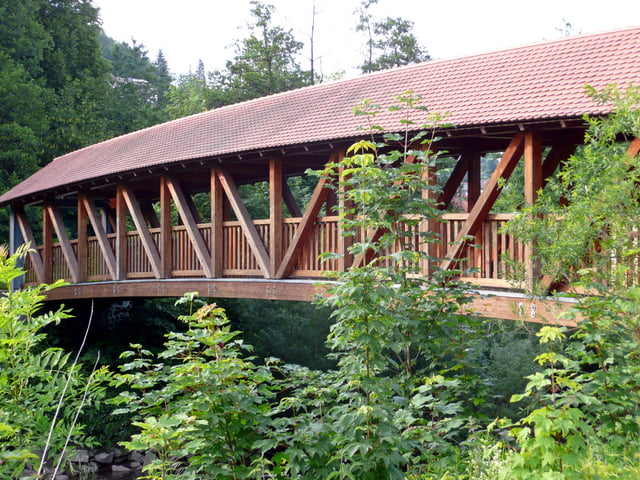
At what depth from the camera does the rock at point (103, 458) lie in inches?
557

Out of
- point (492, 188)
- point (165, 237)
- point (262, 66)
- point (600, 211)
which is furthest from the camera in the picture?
point (262, 66)

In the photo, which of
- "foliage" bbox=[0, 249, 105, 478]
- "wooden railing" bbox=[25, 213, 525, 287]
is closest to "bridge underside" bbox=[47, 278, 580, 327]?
"wooden railing" bbox=[25, 213, 525, 287]

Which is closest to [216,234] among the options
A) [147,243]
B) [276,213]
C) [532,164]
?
[276,213]

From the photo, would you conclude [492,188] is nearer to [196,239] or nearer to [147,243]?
[196,239]

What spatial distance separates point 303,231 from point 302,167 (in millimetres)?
3227

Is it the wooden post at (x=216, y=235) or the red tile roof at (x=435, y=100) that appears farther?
the wooden post at (x=216, y=235)

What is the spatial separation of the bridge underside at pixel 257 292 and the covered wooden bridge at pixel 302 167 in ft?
0.08

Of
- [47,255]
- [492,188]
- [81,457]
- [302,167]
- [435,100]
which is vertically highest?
[435,100]

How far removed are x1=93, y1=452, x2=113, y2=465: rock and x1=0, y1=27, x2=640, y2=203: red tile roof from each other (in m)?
5.53

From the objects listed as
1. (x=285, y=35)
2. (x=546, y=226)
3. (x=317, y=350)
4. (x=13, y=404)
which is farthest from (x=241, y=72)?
(x=13, y=404)

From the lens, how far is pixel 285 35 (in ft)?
95.7

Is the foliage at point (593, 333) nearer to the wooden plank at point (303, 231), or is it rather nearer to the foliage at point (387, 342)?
the foliage at point (387, 342)

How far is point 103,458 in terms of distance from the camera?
46.6ft

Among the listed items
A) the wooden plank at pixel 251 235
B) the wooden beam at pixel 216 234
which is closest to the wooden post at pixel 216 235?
the wooden beam at pixel 216 234
